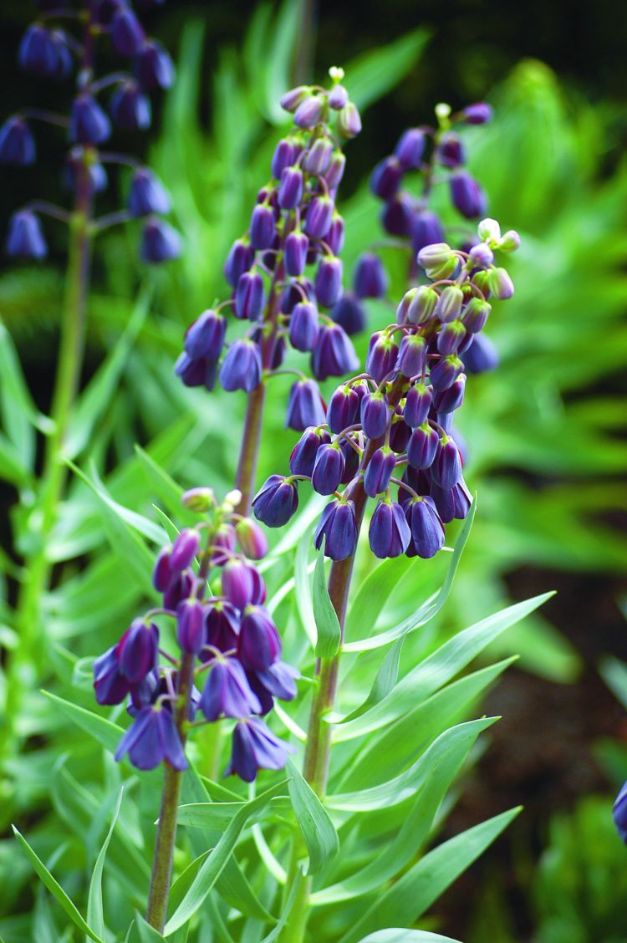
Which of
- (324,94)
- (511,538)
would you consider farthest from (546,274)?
(324,94)

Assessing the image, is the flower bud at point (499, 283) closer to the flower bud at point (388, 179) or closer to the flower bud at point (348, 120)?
the flower bud at point (348, 120)

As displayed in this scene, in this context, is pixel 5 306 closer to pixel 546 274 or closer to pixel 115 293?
pixel 115 293

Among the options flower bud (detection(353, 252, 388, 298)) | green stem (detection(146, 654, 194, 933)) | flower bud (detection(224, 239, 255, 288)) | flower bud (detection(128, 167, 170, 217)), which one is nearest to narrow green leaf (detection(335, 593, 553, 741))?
green stem (detection(146, 654, 194, 933))

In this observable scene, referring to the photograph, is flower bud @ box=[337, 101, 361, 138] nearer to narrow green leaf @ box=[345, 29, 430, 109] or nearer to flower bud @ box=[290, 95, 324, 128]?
flower bud @ box=[290, 95, 324, 128]

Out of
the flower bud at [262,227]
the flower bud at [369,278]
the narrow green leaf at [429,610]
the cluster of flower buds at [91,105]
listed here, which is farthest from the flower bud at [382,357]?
the cluster of flower buds at [91,105]

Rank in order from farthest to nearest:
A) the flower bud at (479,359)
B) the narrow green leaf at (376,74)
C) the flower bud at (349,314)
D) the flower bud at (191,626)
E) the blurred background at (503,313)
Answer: the blurred background at (503,313) → the narrow green leaf at (376,74) → the flower bud at (349,314) → the flower bud at (479,359) → the flower bud at (191,626)
